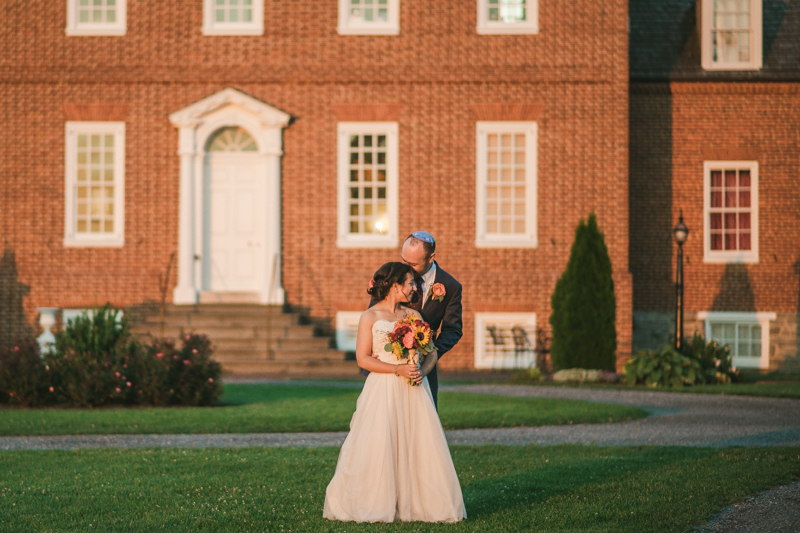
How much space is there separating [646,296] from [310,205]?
6.74 meters

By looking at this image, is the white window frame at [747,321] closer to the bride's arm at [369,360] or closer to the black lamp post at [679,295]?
the black lamp post at [679,295]

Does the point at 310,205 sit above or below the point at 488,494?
above

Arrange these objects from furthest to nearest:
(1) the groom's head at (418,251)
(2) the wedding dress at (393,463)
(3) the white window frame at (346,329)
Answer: (3) the white window frame at (346,329)
(1) the groom's head at (418,251)
(2) the wedding dress at (393,463)

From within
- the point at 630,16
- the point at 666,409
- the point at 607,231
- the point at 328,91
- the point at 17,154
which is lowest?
the point at 666,409

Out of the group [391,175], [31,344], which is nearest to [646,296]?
[391,175]

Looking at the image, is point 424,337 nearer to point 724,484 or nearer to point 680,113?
point 724,484

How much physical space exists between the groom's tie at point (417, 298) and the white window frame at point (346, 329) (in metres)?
10.8

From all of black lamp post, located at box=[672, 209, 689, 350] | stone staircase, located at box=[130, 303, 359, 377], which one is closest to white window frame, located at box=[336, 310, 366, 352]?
stone staircase, located at box=[130, 303, 359, 377]

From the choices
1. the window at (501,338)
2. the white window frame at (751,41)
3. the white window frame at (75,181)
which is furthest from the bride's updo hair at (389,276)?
the white window frame at (751,41)

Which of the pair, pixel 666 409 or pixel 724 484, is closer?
pixel 724 484

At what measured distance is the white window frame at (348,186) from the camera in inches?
691

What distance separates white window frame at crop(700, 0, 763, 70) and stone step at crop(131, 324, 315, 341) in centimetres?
933

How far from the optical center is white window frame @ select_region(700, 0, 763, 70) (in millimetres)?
18688

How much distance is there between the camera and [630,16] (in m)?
19.7
